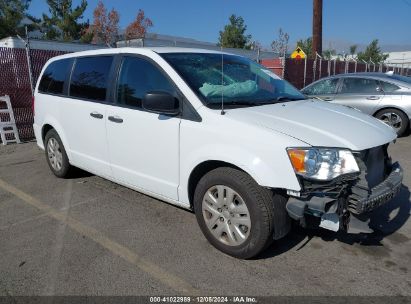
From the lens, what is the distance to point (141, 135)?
4.08 metres

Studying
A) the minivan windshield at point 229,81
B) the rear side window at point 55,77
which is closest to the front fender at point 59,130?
the rear side window at point 55,77

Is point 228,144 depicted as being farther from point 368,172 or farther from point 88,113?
point 88,113

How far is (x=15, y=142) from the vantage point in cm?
948

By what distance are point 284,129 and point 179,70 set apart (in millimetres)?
1276

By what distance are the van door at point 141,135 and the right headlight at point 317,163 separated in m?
1.21

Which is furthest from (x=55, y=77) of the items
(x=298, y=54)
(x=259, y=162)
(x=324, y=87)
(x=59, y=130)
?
(x=298, y=54)

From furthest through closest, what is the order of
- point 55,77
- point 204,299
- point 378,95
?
point 378,95 → point 55,77 → point 204,299

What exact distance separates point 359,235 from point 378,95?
245 inches

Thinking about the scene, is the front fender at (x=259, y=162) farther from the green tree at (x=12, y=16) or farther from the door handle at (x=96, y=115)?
the green tree at (x=12, y=16)

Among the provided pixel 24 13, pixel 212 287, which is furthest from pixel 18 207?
pixel 24 13

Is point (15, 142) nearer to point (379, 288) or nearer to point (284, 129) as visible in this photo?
point (284, 129)

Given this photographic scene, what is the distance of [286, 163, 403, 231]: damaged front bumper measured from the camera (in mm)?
3049

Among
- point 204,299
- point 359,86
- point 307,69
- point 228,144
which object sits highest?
point 307,69

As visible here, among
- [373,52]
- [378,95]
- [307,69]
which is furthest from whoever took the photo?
[373,52]
